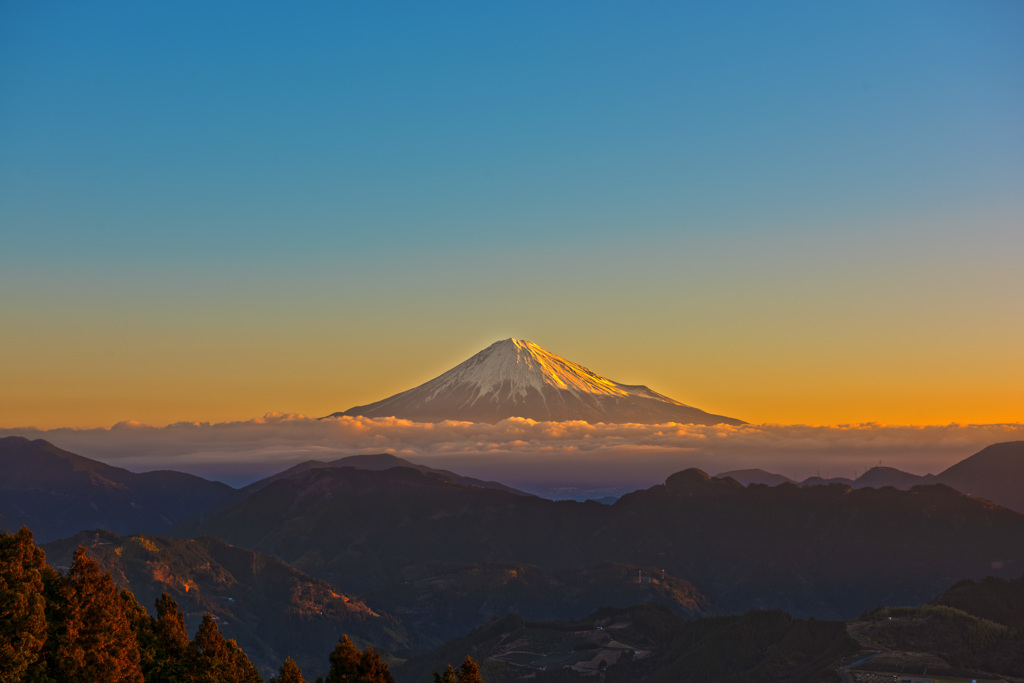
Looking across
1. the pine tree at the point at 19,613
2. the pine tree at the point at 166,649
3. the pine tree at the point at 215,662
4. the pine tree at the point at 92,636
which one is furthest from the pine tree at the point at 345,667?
the pine tree at the point at 19,613

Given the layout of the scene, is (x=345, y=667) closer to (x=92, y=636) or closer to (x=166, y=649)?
(x=166, y=649)

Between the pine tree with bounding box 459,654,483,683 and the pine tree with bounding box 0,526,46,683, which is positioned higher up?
the pine tree with bounding box 0,526,46,683

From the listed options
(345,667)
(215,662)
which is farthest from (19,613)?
(345,667)

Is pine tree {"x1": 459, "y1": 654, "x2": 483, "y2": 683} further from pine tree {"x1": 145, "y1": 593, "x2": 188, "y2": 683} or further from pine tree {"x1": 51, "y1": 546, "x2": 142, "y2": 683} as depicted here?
pine tree {"x1": 51, "y1": 546, "x2": 142, "y2": 683}

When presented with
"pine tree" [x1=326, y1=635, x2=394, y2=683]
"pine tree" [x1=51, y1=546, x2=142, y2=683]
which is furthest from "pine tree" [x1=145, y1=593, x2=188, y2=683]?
"pine tree" [x1=326, y1=635, x2=394, y2=683]

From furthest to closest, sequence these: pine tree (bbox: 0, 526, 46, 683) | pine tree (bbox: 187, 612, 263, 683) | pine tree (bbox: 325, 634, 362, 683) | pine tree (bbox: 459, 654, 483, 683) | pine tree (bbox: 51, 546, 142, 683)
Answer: pine tree (bbox: 187, 612, 263, 683) → pine tree (bbox: 325, 634, 362, 683) → pine tree (bbox: 459, 654, 483, 683) → pine tree (bbox: 51, 546, 142, 683) → pine tree (bbox: 0, 526, 46, 683)

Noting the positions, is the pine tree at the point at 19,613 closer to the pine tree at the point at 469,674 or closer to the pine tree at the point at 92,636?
the pine tree at the point at 92,636
